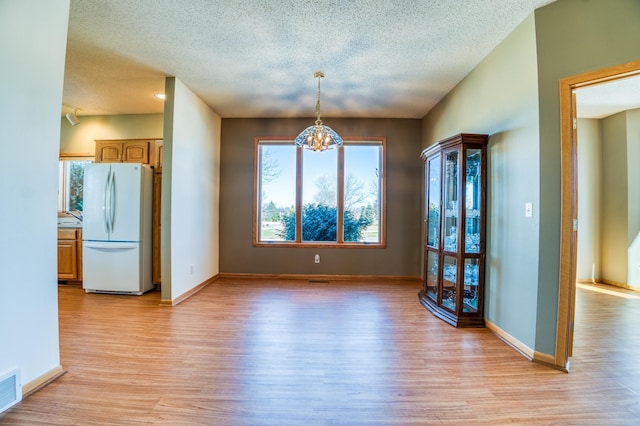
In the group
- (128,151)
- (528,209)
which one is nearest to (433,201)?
(528,209)

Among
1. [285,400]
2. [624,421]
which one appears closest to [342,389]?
[285,400]

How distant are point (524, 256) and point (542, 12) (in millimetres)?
1981

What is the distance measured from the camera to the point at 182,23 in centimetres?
230

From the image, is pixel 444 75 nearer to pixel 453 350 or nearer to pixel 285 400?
pixel 453 350

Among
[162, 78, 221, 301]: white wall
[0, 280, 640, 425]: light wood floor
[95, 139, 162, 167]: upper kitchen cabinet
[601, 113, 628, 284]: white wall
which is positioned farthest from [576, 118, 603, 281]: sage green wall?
[95, 139, 162, 167]: upper kitchen cabinet

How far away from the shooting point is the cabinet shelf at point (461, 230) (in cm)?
275

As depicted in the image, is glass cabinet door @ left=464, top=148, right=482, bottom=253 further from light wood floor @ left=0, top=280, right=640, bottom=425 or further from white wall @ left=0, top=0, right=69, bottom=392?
white wall @ left=0, top=0, right=69, bottom=392

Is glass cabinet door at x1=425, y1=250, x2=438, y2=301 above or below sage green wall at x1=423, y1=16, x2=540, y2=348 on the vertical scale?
below

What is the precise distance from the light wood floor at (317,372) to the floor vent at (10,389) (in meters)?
0.05

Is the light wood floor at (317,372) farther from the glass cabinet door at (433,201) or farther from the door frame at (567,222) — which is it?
the glass cabinet door at (433,201)

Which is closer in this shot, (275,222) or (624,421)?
(624,421)

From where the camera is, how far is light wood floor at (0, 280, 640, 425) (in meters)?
1.53

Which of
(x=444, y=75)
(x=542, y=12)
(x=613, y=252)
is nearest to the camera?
(x=542, y=12)

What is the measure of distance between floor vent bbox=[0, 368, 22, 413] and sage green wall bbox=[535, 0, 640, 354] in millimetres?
3623
